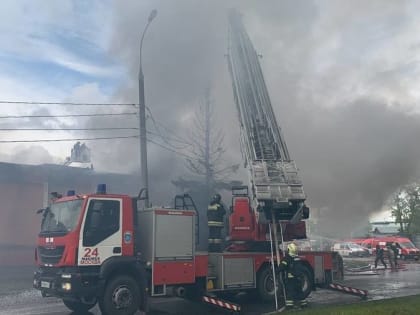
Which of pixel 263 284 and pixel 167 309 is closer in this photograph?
pixel 167 309

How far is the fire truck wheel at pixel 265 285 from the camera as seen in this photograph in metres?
10.4

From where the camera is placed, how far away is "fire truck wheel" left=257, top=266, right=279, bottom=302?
34.2 feet

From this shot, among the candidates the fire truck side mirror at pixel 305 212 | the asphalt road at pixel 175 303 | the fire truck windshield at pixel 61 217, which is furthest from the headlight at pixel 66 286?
the fire truck side mirror at pixel 305 212

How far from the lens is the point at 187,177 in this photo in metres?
21.0

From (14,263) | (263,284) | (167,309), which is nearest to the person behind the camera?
(167,309)

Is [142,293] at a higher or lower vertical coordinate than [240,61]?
lower

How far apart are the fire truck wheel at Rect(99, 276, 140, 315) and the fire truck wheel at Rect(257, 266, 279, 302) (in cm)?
314

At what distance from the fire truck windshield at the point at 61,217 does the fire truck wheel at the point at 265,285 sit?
14.4 feet

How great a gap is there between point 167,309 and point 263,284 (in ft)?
7.23

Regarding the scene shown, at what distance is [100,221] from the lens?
8.28m

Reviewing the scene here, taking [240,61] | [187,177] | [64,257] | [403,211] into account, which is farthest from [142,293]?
[403,211]

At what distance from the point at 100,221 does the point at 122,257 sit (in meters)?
0.76

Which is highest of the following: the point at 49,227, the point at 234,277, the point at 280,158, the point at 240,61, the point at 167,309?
the point at 240,61

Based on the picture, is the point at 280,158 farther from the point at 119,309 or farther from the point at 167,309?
the point at 119,309
